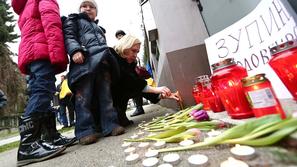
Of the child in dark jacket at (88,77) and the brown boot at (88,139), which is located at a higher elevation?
the child in dark jacket at (88,77)

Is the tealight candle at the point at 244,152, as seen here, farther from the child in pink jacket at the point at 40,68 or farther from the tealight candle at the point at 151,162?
the child in pink jacket at the point at 40,68

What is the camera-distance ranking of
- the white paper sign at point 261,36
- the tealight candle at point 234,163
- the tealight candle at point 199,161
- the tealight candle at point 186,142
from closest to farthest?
the tealight candle at point 234,163
the tealight candle at point 199,161
the tealight candle at point 186,142
the white paper sign at point 261,36

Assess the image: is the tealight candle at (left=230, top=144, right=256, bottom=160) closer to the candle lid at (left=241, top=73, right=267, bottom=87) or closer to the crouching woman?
the candle lid at (left=241, top=73, right=267, bottom=87)

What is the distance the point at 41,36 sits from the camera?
2045 millimetres

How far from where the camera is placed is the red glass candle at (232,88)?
1.25 meters

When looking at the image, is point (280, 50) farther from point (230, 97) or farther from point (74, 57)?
point (74, 57)

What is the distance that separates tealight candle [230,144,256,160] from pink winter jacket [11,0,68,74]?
165cm

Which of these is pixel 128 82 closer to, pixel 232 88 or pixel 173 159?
pixel 232 88

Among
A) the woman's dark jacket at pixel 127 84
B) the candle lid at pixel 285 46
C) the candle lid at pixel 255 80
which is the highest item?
the woman's dark jacket at pixel 127 84

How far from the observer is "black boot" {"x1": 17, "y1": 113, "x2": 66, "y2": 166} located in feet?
5.82

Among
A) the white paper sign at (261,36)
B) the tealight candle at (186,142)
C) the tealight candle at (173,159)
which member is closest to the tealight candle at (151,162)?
the tealight candle at (173,159)

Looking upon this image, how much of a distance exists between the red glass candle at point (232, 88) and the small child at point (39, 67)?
4.47 feet

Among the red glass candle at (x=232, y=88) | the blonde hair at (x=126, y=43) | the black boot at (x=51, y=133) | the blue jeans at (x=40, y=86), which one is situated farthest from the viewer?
the blonde hair at (x=126, y=43)

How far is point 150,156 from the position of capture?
1.11 metres
